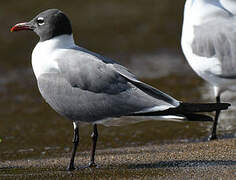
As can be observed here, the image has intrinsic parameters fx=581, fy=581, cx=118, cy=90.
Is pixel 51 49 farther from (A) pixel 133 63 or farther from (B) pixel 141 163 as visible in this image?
(A) pixel 133 63

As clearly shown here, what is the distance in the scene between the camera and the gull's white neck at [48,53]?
5.55 metres

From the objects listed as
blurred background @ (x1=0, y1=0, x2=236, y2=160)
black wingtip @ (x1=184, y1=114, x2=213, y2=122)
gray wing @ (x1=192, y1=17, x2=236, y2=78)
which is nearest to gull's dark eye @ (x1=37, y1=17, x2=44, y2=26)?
blurred background @ (x1=0, y1=0, x2=236, y2=160)

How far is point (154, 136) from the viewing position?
7.45 m

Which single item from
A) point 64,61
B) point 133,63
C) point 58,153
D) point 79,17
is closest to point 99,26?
point 79,17

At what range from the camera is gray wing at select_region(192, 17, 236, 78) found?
6.97 metres

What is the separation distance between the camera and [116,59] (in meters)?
12.3

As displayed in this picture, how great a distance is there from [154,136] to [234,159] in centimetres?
215

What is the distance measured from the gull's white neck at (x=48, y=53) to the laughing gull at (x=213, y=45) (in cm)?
199

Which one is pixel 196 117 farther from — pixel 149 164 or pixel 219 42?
pixel 219 42

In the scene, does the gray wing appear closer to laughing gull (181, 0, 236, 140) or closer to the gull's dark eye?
laughing gull (181, 0, 236, 140)

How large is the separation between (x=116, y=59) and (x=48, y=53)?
669 cm

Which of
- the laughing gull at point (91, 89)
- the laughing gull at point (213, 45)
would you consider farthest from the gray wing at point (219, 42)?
the laughing gull at point (91, 89)

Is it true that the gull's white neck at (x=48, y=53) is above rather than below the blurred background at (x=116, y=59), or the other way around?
above

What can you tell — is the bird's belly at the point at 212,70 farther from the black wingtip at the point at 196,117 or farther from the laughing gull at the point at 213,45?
the black wingtip at the point at 196,117
